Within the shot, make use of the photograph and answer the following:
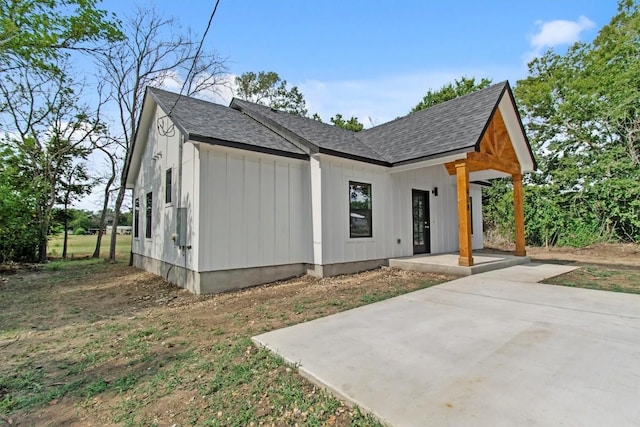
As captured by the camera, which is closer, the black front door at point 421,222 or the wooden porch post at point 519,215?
the wooden porch post at point 519,215

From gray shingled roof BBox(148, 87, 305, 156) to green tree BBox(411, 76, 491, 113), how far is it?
16653 mm

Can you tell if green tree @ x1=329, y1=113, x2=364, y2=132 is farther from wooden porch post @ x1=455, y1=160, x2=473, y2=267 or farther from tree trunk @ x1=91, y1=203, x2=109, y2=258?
wooden porch post @ x1=455, y1=160, x2=473, y2=267

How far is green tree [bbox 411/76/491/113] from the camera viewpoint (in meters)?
20.9

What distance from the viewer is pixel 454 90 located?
21297mm

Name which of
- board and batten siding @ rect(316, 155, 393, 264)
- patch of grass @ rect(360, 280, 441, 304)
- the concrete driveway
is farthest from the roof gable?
the concrete driveway

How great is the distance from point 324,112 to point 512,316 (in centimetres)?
2259

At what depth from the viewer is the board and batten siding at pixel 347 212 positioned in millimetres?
7344

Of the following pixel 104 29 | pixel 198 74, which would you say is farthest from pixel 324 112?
pixel 104 29

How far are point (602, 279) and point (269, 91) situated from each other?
22.2 m

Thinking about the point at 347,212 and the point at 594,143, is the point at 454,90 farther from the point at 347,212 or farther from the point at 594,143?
the point at 347,212

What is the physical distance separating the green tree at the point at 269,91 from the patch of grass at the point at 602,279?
67.7 ft

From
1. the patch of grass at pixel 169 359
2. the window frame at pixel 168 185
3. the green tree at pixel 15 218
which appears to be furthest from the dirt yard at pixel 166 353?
the green tree at pixel 15 218

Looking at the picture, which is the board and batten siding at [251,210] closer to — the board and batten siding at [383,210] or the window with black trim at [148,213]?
the board and batten siding at [383,210]

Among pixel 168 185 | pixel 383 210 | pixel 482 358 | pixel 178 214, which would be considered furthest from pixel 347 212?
pixel 482 358
